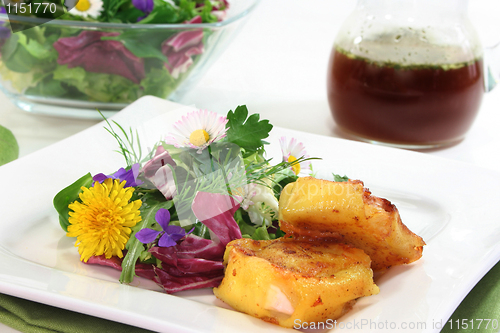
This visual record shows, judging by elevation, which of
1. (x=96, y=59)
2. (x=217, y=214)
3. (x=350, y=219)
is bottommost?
(x=96, y=59)

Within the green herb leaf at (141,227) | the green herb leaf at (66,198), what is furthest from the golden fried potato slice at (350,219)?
the green herb leaf at (66,198)

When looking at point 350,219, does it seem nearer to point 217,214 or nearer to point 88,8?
point 217,214

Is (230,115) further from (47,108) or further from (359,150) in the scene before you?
(47,108)

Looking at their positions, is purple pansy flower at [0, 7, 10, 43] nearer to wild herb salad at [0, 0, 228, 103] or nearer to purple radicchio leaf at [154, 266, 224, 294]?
wild herb salad at [0, 0, 228, 103]

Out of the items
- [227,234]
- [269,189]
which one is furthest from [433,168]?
[227,234]

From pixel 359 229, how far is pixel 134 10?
120cm

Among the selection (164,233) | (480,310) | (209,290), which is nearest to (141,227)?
(164,233)

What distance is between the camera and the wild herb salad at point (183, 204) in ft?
2.81

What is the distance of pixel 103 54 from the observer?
1.53m

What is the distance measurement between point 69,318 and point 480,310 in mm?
639

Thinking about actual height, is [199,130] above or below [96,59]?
above

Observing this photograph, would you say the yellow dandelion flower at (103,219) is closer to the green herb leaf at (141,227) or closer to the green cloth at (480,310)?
the green herb leaf at (141,227)

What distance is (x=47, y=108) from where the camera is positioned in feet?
5.49

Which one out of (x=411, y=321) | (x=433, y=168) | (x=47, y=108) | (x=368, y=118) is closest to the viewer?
(x=411, y=321)
